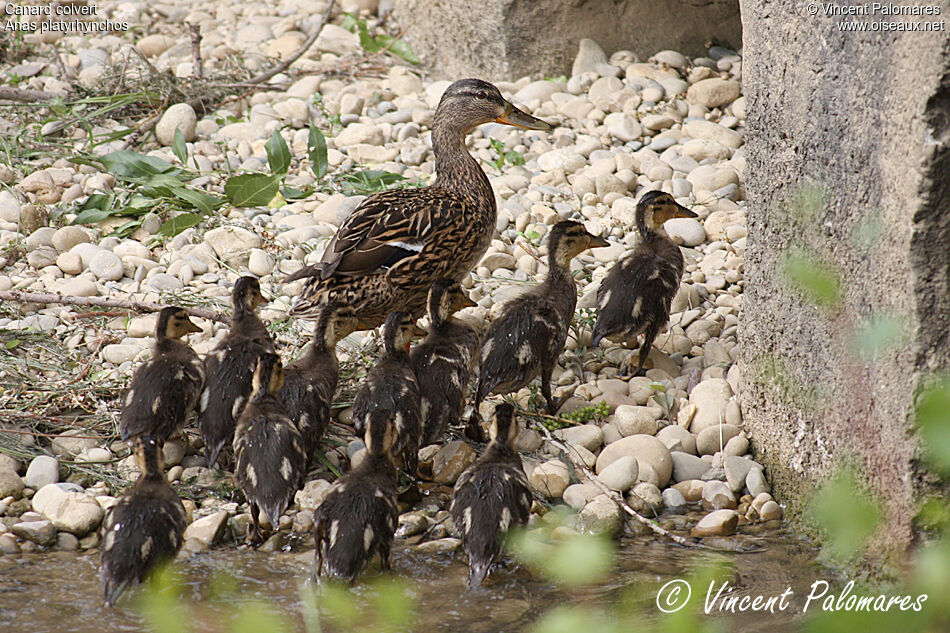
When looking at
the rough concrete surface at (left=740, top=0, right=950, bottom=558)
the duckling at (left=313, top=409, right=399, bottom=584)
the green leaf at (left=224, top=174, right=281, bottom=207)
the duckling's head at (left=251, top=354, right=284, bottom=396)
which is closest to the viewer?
the rough concrete surface at (left=740, top=0, right=950, bottom=558)

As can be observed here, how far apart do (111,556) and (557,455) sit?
1771mm

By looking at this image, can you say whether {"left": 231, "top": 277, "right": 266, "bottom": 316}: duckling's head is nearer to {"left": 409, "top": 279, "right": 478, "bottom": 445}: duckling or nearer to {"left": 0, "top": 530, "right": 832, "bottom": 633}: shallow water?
{"left": 409, "top": 279, "right": 478, "bottom": 445}: duckling

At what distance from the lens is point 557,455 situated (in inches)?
163

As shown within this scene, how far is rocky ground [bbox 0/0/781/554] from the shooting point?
3885mm

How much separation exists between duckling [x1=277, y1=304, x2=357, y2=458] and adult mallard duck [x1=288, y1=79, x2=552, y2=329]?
0.42 feet

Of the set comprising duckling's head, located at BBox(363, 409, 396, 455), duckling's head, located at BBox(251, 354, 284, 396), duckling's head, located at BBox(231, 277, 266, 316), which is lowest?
duckling's head, located at BBox(363, 409, 396, 455)

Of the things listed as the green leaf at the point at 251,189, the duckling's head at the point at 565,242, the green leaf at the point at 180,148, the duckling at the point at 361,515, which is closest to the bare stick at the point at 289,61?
the green leaf at the point at 180,148

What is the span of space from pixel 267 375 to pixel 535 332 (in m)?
1.14

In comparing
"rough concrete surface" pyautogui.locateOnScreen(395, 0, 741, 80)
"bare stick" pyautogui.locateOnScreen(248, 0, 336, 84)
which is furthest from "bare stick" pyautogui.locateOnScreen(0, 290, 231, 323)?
"rough concrete surface" pyautogui.locateOnScreen(395, 0, 741, 80)

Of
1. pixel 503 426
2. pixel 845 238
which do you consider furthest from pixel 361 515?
pixel 845 238

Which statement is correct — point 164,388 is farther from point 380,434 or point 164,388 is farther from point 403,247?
point 403,247

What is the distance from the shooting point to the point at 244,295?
4.33m

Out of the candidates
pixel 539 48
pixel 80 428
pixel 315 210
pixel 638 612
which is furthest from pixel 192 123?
pixel 638 612

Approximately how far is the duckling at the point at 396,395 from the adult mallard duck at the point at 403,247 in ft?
1.18
